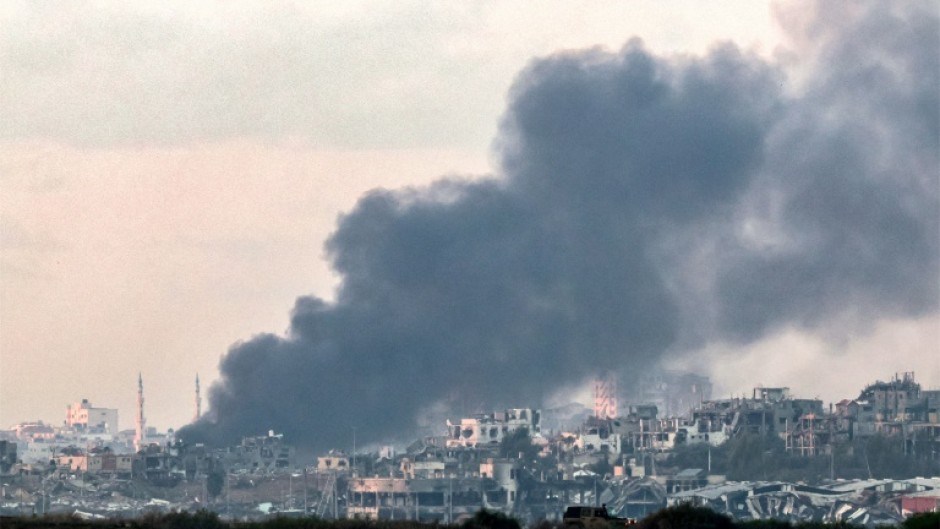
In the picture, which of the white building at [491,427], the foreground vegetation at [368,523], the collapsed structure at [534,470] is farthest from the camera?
the white building at [491,427]

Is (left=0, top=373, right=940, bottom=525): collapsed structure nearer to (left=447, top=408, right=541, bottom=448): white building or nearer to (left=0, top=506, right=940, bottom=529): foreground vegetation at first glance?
(left=447, top=408, right=541, bottom=448): white building

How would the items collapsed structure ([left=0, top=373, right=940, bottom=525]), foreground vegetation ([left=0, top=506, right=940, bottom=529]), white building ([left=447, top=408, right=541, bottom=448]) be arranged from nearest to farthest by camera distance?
foreground vegetation ([left=0, top=506, right=940, bottom=529]), collapsed structure ([left=0, top=373, right=940, bottom=525]), white building ([left=447, top=408, right=541, bottom=448])

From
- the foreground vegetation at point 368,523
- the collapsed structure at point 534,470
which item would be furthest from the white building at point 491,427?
the foreground vegetation at point 368,523

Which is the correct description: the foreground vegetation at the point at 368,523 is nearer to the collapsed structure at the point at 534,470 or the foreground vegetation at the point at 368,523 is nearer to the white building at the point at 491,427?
the collapsed structure at the point at 534,470

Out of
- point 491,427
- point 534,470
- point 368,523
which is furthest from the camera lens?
point 491,427

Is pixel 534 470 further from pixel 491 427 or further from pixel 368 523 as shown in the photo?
pixel 368 523

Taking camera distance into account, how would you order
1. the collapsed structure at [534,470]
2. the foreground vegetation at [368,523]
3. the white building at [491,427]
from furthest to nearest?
the white building at [491,427]
the collapsed structure at [534,470]
the foreground vegetation at [368,523]

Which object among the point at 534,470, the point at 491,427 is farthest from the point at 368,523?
the point at 491,427

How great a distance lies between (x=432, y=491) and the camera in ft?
530

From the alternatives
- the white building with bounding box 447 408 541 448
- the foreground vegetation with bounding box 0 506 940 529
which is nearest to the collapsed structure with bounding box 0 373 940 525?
the white building with bounding box 447 408 541 448

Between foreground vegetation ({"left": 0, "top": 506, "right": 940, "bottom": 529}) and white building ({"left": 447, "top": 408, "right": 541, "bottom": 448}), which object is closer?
foreground vegetation ({"left": 0, "top": 506, "right": 940, "bottom": 529})

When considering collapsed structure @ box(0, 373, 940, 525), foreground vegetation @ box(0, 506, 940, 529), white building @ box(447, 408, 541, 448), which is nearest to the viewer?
foreground vegetation @ box(0, 506, 940, 529)

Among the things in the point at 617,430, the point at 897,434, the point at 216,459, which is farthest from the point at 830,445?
the point at 216,459

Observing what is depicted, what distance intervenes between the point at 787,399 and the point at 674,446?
11.2m
